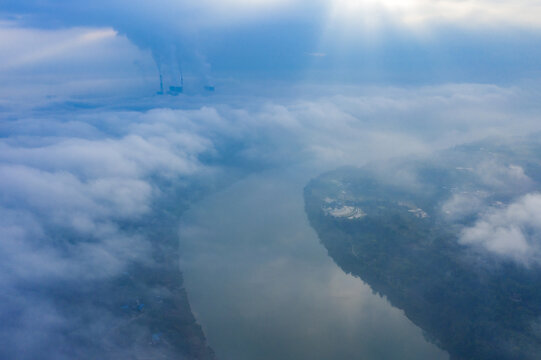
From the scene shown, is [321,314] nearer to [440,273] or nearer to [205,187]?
[440,273]

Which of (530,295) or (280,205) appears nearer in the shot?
(530,295)

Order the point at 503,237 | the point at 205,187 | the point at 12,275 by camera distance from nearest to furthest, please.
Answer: the point at 12,275 → the point at 503,237 → the point at 205,187

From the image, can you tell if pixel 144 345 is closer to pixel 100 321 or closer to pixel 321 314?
pixel 100 321

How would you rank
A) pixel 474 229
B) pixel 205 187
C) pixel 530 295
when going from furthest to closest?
pixel 205 187, pixel 474 229, pixel 530 295

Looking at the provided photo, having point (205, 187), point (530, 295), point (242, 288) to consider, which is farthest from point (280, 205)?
point (530, 295)

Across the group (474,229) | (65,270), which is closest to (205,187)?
(65,270)

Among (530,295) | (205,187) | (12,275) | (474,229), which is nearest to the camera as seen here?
(530,295)
